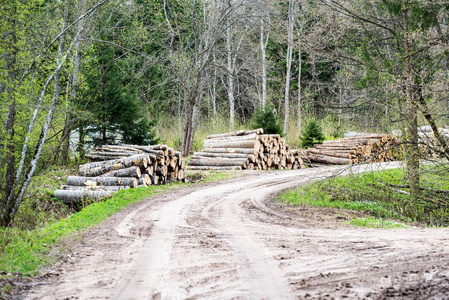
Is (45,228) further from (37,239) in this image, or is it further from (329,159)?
(329,159)

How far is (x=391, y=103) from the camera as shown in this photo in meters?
10.7


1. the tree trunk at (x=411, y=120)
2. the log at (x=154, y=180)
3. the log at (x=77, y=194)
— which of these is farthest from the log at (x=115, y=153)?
the tree trunk at (x=411, y=120)

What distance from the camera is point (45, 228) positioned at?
8.13 meters

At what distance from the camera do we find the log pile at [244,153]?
19.5 metres

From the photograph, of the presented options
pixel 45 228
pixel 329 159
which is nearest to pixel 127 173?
pixel 45 228

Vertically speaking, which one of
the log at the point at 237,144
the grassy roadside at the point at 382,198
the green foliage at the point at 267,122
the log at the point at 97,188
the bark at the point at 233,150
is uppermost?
the green foliage at the point at 267,122

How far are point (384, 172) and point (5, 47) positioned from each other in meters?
13.6

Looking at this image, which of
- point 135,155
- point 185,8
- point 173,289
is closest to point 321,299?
point 173,289

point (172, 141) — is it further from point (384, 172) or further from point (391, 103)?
point (391, 103)

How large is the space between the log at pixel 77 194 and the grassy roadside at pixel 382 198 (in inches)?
211

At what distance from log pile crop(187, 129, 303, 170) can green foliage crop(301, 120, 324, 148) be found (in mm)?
4609

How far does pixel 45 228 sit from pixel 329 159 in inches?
700

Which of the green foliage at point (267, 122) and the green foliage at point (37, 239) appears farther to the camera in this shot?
the green foliage at point (267, 122)

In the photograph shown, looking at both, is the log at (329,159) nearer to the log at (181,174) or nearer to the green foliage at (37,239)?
the log at (181,174)
